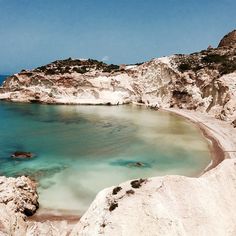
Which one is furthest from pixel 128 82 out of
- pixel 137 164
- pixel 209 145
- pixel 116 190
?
pixel 116 190

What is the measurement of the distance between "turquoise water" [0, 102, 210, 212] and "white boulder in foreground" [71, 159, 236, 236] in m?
8.30

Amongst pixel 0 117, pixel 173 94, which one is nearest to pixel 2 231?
pixel 0 117

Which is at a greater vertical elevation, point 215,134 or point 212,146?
point 215,134

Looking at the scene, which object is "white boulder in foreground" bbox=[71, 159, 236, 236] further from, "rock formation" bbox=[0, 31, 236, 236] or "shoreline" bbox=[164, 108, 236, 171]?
"shoreline" bbox=[164, 108, 236, 171]

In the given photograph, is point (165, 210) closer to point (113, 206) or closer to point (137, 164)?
point (113, 206)

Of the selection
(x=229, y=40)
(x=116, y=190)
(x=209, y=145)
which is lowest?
(x=209, y=145)

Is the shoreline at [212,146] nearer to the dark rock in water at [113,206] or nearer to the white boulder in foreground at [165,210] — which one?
the white boulder in foreground at [165,210]

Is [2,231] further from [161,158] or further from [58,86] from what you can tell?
[58,86]

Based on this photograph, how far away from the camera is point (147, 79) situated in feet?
243

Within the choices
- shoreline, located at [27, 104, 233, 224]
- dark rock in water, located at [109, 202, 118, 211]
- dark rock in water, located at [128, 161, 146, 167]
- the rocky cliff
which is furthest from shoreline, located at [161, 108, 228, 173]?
dark rock in water, located at [109, 202, 118, 211]

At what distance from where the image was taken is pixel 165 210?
1323 cm

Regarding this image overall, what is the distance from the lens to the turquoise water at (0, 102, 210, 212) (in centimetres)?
2600

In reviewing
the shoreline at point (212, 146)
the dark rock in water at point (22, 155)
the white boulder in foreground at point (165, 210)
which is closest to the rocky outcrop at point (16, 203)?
the white boulder in foreground at point (165, 210)

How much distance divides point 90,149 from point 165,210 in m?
23.1
